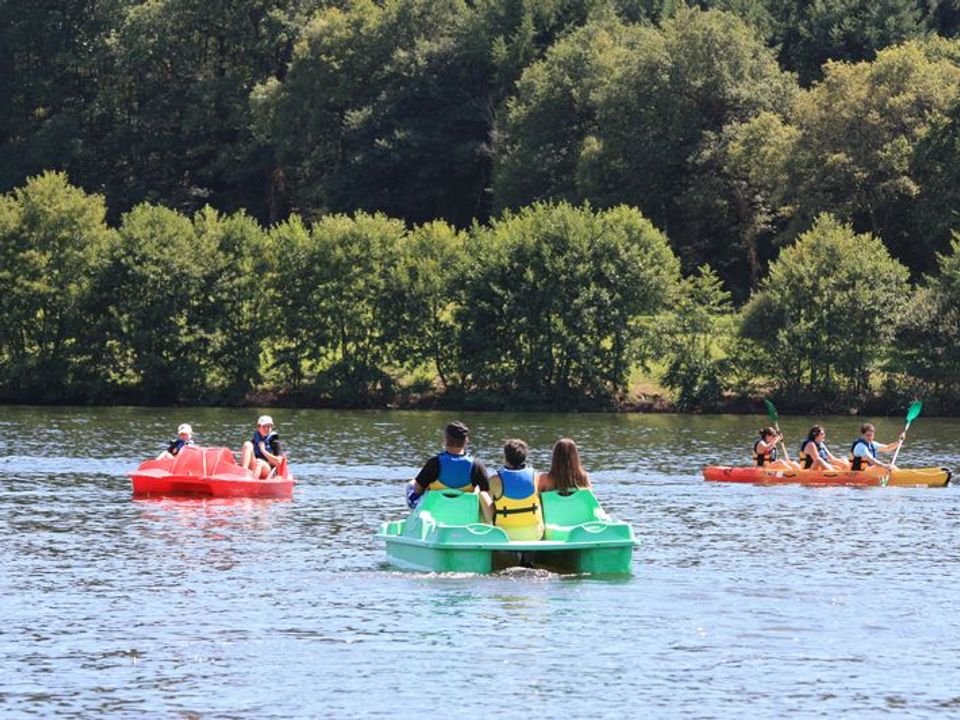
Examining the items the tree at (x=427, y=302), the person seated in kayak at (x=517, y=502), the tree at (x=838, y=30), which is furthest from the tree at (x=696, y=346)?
the person seated in kayak at (x=517, y=502)

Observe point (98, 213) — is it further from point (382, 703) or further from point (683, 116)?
point (382, 703)

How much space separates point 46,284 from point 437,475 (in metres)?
60.8

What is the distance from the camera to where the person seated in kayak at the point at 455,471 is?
30.2m

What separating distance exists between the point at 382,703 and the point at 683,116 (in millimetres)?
79139

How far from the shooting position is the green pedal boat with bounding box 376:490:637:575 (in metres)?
29.2

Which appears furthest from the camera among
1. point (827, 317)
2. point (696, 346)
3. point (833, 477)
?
point (696, 346)

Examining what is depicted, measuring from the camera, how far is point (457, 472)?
30406 millimetres

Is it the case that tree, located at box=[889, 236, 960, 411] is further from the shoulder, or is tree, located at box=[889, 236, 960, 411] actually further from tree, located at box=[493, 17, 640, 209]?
the shoulder

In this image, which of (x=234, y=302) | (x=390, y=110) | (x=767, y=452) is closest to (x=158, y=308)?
(x=234, y=302)

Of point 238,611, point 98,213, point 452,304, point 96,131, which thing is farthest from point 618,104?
point 238,611

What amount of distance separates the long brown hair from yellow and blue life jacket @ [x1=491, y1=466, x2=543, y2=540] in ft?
1.71

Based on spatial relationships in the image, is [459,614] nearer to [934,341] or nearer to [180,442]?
[180,442]

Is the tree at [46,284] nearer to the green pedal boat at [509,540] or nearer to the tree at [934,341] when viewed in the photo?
the tree at [934,341]

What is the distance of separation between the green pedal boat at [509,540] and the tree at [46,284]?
57.6 meters
